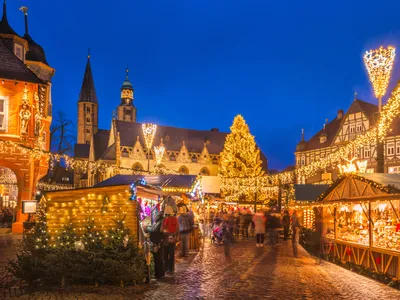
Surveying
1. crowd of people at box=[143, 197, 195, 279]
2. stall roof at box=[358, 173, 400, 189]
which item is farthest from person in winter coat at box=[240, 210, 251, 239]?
crowd of people at box=[143, 197, 195, 279]

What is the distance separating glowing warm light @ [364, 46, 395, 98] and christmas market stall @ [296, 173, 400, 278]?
2960 millimetres

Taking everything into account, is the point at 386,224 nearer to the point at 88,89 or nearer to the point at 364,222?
the point at 364,222

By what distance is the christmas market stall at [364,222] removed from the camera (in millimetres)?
12375

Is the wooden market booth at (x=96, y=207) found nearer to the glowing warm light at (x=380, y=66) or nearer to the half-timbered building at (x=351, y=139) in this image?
the glowing warm light at (x=380, y=66)

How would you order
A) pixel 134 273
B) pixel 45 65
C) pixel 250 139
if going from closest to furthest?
pixel 134 273, pixel 45 65, pixel 250 139

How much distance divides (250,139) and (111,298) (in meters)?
49.8

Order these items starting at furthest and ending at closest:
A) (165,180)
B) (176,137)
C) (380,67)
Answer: (176,137)
(165,180)
(380,67)

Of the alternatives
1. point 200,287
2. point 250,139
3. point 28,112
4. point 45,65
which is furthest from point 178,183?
point 250,139

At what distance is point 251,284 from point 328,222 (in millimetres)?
8795

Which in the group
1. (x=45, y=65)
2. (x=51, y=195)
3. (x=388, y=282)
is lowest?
(x=388, y=282)

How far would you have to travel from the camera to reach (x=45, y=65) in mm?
33688

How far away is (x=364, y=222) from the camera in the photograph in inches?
594

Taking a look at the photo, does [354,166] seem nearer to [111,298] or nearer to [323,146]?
[111,298]

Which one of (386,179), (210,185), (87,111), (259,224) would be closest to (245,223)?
(210,185)
